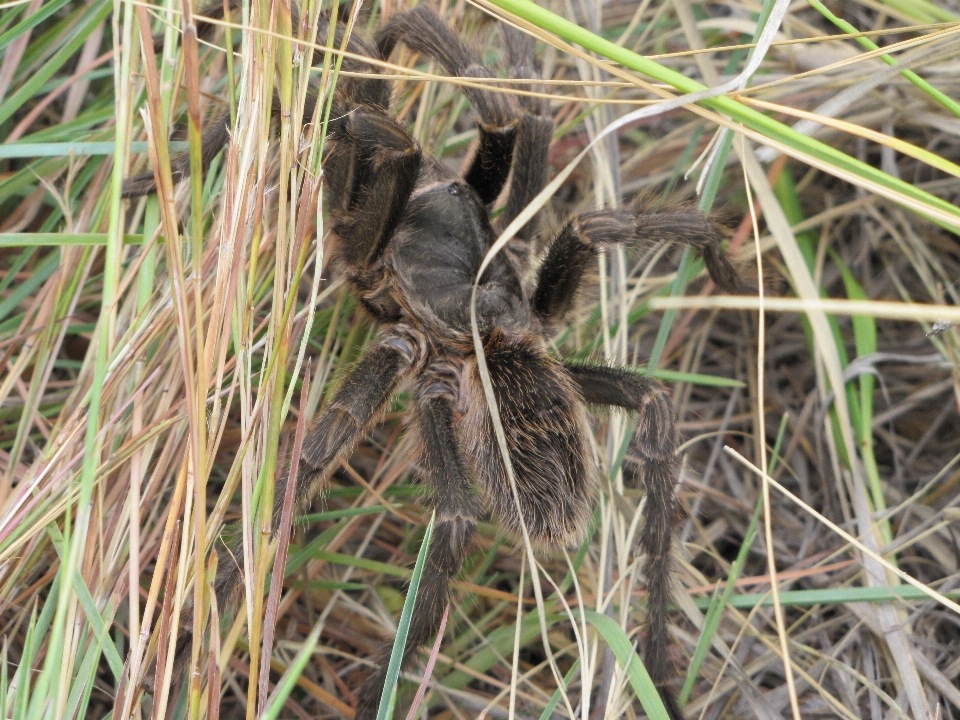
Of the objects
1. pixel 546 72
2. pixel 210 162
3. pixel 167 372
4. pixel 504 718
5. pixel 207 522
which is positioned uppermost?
pixel 546 72

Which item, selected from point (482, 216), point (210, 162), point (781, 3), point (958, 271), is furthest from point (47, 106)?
point (958, 271)

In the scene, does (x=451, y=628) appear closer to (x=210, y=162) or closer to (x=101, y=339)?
(x=101, y=339)

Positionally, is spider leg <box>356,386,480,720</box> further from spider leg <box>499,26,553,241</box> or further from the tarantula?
spider leg <box>499,26,553,241</box>

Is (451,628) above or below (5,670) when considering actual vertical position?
below

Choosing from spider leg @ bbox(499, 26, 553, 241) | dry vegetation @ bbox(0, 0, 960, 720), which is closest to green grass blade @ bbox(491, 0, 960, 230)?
dry vegetation @ bbox(0, 0, 960, 720)

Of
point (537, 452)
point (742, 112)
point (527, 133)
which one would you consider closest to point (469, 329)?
point (537, 452)
